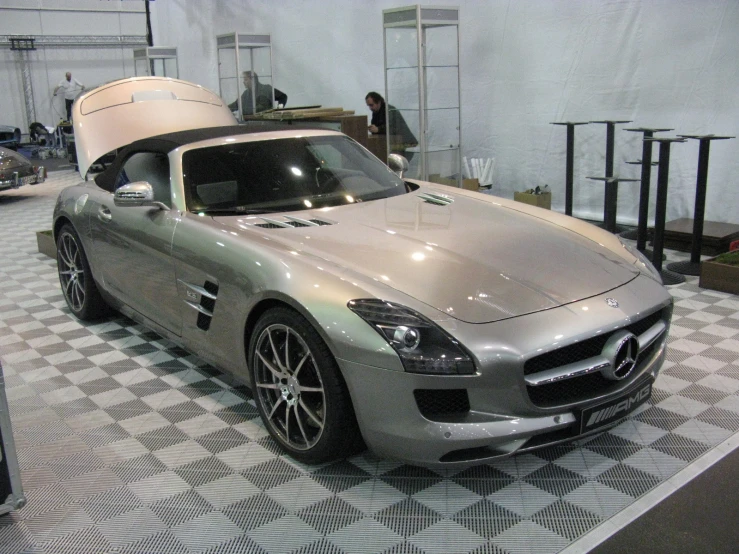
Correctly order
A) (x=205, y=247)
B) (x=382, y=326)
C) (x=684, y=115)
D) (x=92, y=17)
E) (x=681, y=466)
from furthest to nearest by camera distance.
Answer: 1. (x=92, y=17)
2. (x=684, y=115)
3. (x=205, y=247)
4. (x=681, y=466)
5. (x=382, y=326)

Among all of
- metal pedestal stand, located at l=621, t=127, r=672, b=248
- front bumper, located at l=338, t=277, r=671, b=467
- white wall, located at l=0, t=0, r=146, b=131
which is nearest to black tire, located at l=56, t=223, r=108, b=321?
front bumper, located at l=338, t=277, r=671, b=467

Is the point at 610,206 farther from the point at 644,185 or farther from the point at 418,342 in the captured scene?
the point at 418,342

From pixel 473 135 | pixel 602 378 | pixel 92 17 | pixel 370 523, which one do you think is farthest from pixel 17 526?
pixel 92 17

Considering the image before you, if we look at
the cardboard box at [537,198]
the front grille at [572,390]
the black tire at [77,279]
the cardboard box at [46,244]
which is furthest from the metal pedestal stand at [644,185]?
the cardboard box at [46,244]

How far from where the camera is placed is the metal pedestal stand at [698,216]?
17.2 feet

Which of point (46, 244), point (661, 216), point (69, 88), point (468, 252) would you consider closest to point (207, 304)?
point (468, 252)

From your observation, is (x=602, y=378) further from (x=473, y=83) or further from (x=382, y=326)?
(x=473, y=83)

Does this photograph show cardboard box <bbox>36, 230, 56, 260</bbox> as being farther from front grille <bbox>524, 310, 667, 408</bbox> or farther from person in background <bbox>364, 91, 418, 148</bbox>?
front grille <bbox>524, 310, 667, 408</bbox>

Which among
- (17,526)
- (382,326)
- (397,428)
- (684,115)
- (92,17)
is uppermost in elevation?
(92,17)

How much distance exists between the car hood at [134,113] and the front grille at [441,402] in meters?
3.08

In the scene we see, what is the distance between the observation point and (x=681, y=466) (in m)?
2.68

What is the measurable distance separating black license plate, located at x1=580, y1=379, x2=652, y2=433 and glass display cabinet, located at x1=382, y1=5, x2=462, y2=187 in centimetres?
525

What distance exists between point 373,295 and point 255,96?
890 centimetres

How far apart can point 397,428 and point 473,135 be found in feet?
21.7
